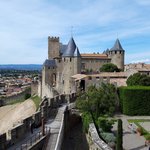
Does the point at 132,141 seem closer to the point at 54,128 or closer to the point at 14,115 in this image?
the point at 54,128

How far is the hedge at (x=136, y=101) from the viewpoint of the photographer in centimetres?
3188

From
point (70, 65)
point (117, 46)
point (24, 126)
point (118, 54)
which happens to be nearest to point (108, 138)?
point (24, 126)

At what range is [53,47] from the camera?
6681 centimetres

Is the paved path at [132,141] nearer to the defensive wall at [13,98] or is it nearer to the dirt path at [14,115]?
the dirt path at [14,115]

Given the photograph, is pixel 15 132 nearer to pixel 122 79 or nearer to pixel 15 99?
pixel 122 79

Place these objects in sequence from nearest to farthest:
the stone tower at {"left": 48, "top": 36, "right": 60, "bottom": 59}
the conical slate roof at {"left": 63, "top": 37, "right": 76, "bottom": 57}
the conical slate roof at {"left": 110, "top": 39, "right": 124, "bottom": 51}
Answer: the conical slate roof at {"left": 63, "top": 37, "right": 76, "bottom": 57} < the stone tower at {"left": 48, "top": 36, "right": 60, "bottom": 59} < the conical slate roof at {"left": 110, "top": 39, "right": 124, "bottom": 51}

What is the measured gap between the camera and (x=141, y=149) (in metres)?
19.7

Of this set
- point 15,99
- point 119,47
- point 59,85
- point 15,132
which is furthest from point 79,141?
point 15,99

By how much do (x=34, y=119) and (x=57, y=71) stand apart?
Answer: 126ft

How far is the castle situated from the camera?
5078cm

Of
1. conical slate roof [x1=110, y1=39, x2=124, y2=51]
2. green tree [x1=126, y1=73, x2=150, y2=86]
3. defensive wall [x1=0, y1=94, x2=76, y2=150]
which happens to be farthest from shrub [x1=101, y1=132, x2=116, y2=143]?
conical slate roof [x1=110, y1=39, x2=124, y2=51]

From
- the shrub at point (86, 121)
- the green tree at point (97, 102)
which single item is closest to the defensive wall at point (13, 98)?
the green tree at point (97, 102)

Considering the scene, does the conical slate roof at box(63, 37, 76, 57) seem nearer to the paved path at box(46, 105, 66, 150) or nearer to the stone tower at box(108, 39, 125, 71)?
the stone tower at box(108, 39, 125, 71)

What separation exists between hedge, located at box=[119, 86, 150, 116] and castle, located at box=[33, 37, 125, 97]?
1197cm
